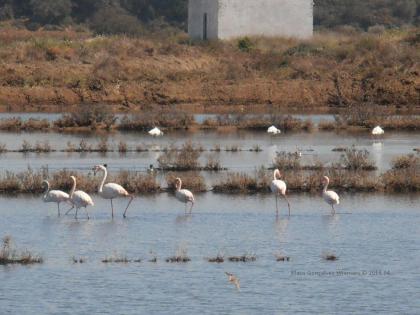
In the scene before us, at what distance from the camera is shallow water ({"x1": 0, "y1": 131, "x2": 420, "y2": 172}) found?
1335 inches

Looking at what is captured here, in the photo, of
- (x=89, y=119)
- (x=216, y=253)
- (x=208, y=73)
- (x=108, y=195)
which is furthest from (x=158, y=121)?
(x=216, y=253)

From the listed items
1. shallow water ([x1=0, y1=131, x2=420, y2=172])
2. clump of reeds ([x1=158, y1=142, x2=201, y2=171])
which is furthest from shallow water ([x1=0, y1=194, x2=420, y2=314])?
shallow water ([x1=0, y1=131, x2=420, y2=172])

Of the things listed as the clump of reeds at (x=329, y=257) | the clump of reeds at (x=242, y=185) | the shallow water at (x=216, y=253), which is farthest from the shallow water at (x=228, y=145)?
the clump of reeds at (x=329, y=257)

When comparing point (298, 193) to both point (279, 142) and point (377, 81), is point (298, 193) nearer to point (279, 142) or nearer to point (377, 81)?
point (279, 142)

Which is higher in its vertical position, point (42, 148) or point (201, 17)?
point (201, 17)

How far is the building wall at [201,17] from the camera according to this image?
63706 mm

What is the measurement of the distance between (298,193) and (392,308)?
11.3 metres

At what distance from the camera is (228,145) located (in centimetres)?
3938

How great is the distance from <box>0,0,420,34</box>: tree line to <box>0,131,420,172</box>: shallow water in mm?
45648

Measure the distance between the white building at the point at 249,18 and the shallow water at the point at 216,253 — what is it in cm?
3717

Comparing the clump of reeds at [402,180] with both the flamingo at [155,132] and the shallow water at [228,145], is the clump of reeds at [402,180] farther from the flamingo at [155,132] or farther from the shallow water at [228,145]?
the flamingo at [155,132]

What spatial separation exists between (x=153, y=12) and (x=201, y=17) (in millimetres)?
30754

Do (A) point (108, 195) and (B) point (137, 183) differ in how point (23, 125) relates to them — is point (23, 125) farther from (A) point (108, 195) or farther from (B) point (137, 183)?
(A) point (108, 195)

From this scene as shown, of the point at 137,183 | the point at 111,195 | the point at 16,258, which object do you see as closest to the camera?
the point at 16,258
